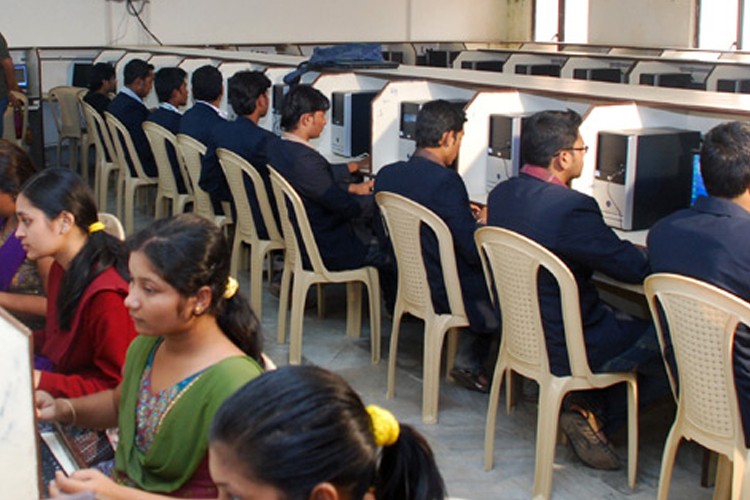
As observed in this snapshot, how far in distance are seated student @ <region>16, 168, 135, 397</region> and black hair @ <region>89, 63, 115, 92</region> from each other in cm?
539

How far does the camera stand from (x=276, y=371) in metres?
1.30

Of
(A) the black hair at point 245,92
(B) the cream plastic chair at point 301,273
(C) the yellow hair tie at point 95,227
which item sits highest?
(A) the black hair at point 245,92

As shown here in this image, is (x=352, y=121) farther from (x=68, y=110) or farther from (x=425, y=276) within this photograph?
(x=68, y=110)

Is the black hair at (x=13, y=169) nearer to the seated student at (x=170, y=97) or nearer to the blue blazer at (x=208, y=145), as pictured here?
the blue blazer at (x=208, y=145)

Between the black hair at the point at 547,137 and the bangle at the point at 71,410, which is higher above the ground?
the black hair at the point at 547,137

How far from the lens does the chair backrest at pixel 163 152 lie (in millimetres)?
5527

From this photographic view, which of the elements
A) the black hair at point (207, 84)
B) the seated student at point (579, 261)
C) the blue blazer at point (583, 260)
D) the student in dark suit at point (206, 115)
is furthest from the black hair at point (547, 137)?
the black hair at point (207, 84)

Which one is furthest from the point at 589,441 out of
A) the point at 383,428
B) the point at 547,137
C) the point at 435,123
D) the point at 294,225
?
the point at 383,428

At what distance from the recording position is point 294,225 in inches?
163

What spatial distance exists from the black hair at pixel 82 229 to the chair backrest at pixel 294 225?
4.97ft

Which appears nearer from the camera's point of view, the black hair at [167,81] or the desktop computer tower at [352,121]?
the desktop computer tower at [352,121]

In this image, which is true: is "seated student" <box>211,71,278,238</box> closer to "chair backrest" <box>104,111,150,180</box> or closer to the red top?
"chair backrest" <box>104,111,150,180</box>

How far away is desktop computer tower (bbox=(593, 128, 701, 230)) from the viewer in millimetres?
3477

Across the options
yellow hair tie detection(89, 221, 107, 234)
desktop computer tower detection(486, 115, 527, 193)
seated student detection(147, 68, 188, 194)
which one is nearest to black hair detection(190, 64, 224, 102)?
seated student detection(147, 68, 188, 194)
